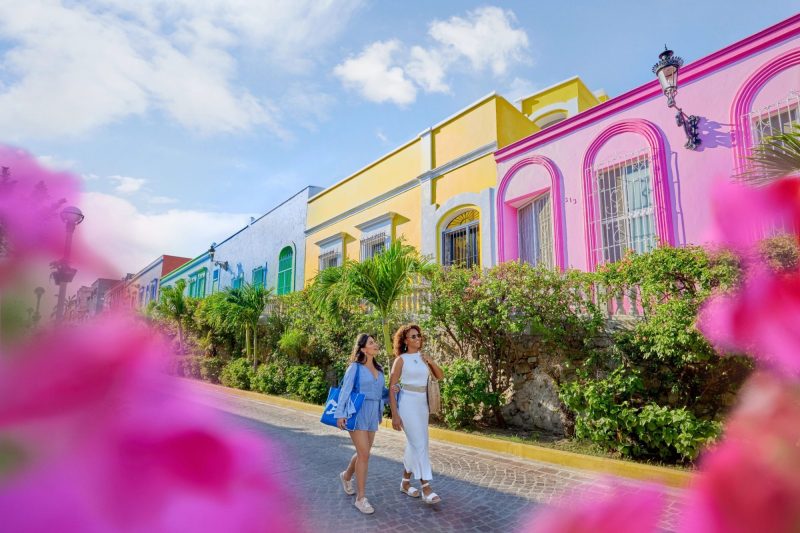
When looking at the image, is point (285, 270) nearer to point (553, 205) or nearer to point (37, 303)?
point (553, 205)

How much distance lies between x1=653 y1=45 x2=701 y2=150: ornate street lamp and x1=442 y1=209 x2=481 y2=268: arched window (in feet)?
13.7

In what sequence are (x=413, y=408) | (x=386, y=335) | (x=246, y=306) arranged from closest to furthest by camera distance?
(x=413, y=408), (x=386, y=335), (x=246, y=306)

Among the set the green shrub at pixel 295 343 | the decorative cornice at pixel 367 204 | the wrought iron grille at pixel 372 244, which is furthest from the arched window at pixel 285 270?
the green shrub at pixel 295 343

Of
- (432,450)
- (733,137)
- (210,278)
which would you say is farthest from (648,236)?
(210,278)

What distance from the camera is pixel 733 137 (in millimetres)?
6277

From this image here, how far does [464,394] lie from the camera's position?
6.99 m

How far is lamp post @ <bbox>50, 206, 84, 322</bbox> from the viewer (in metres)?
0.33

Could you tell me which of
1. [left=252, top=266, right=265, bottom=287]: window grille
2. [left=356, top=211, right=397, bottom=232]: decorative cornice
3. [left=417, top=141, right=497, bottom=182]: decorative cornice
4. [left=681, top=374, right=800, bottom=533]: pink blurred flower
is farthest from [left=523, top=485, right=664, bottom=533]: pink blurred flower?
[left=252, top=266, right=265, bottom=287]: window grille

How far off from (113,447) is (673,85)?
788 cm

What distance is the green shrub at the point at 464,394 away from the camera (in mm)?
6996

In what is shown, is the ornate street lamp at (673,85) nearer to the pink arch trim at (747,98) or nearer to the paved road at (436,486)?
the pink arch trim at (747,98)

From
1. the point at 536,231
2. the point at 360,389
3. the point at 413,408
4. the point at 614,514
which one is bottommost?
the point at 413,408

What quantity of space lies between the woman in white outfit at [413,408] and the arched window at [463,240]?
16.7ft

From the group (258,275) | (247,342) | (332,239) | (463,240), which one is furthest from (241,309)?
(463,240)
